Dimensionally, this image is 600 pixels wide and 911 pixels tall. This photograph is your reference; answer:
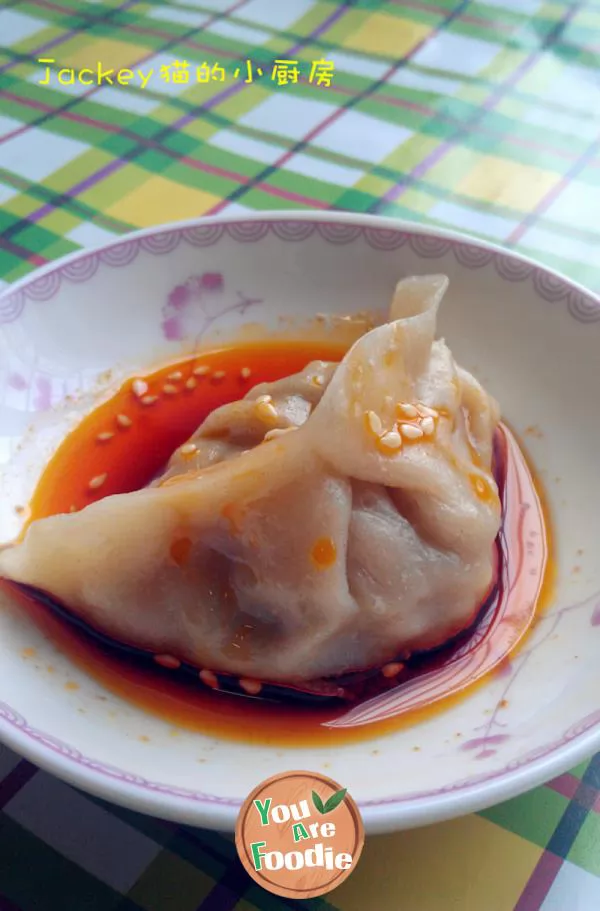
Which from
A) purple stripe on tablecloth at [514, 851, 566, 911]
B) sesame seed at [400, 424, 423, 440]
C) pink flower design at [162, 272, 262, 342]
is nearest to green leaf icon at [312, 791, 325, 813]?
purple stripe on tablecloth at [514, 851, 566, 911]

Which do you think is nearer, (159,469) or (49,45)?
(159,469)

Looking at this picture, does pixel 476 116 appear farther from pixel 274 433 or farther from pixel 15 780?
pixel 15 780

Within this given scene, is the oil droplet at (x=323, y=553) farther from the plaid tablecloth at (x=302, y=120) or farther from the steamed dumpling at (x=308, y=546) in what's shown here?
the plaid tablecloth at (x=302, y=120)

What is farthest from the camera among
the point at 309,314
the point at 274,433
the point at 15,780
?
the point at 309,314

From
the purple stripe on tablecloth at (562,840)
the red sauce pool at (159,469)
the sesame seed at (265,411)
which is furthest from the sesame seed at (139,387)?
the purple stripe on tablecloth at (562,840)

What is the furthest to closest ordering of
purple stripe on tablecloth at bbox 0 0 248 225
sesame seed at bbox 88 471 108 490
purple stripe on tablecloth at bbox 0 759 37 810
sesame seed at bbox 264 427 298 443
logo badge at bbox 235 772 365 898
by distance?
purple stripe on tablecloth at bbox 0 0 248 225 < sesame seed at bbox 88 471 108 490 < sesame seed at bbox 264 427 298 443 < purple stripe on tablecloth at bbox 0 759 37 810 < logo badge at bbox 235 772 365 898

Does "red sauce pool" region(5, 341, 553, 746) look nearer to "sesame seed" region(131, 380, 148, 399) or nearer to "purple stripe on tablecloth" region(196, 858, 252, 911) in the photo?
"sesame seed" region(131, 380, 148, 399)

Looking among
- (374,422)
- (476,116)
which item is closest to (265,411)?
(374,422)
